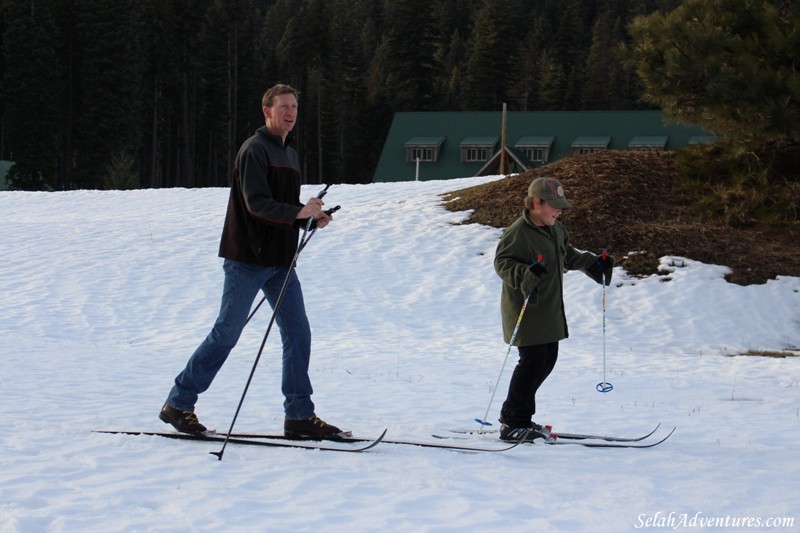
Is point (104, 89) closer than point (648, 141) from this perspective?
No

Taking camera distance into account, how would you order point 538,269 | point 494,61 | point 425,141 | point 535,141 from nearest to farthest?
point 538,269 < point 425,141 < point 535,141 < point 494,61

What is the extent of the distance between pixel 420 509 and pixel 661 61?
522 inches

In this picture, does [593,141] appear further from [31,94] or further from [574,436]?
[574,436]

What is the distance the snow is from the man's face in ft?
6.70

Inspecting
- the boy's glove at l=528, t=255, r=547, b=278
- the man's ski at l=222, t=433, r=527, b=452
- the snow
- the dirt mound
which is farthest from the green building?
the man's ski at l=222, t=433, r=527, b=452

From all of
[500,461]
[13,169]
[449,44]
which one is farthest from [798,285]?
[449,44]

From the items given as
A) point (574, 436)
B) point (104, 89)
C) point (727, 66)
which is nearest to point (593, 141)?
point (104, 89)

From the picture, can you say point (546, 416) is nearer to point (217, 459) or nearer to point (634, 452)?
point (634, 452)

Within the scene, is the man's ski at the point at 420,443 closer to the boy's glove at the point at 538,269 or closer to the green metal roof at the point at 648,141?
the boy's glove at the point at 538,269

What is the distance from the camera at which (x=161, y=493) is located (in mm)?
4699

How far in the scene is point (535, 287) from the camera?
19.6 ft

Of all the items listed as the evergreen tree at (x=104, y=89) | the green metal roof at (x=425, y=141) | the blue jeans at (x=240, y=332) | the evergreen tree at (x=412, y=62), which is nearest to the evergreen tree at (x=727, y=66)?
the blue jeans at (x=240, y=332)

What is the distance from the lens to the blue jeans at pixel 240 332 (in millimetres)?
5609

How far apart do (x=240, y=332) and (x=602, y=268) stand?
105 inches
